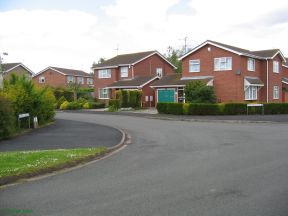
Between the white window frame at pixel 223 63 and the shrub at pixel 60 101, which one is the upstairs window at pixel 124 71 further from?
the white window frame at pixel 223 63

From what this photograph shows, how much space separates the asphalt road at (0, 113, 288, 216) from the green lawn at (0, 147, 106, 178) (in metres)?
0.75

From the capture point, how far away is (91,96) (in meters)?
58.6

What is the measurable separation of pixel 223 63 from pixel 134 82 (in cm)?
1263

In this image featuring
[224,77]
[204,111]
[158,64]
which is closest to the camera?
[204,111]

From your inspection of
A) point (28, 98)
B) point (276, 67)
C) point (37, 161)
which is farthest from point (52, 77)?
point (37, 161)

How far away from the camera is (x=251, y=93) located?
42875mm

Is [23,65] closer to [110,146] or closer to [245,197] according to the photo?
[110,146]

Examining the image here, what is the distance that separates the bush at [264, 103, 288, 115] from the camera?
34562 mm

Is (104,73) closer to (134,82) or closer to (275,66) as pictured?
(134,82)

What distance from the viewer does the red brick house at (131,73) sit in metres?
50.5

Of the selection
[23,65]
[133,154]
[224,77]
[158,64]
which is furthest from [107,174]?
[23,65]

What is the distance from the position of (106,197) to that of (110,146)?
26.8 ft

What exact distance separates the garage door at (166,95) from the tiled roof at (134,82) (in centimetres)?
340

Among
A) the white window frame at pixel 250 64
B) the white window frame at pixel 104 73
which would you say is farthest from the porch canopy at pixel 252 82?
the white window frame at pixel 104 73
